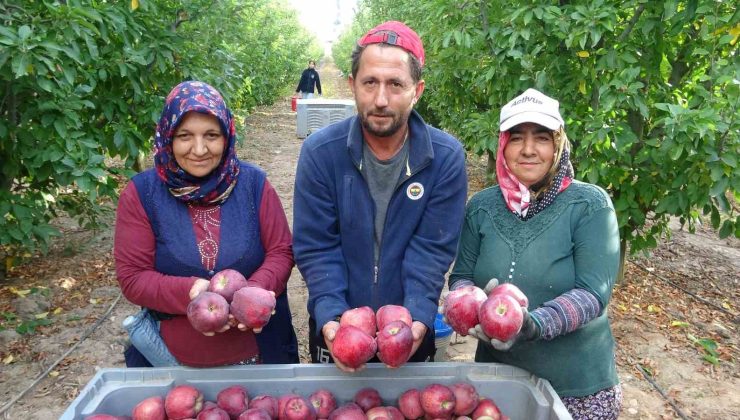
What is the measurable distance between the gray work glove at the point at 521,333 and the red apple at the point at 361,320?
1.11 ft

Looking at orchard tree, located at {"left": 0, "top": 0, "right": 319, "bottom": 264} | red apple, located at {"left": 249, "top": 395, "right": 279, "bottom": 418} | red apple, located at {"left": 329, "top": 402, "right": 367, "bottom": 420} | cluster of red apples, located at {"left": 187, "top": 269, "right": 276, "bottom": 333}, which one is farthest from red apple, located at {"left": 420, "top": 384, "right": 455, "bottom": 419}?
orchard tree, located at {"left": 0, "top": 0, "right": 319, "bottom": 264}

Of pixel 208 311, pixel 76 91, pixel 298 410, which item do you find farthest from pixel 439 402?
pixel 76 91

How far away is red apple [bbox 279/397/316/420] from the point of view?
1.74 metres

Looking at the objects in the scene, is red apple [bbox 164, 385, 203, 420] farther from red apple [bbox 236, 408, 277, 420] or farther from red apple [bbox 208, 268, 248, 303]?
red apple [bbox 208, 268, 248, 303]

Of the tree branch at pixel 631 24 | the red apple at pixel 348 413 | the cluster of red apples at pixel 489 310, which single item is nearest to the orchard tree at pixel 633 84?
the tree branch at pixel 631 24

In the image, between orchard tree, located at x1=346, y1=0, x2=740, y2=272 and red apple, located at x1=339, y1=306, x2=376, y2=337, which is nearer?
red apple, located at x1=339, y1=306, x2=376, y2=337

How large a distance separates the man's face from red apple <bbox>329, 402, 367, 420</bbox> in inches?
36.7

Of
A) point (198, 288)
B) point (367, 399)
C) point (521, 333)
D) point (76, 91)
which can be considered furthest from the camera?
point (76, 91)

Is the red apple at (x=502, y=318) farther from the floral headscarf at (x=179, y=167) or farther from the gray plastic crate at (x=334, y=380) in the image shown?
the floral headscarf at (x=179, y=167)

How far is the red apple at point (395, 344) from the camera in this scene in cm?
174

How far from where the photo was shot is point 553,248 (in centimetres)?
193

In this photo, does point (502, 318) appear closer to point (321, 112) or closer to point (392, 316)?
point (392, 316)

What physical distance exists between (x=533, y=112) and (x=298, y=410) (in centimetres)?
127

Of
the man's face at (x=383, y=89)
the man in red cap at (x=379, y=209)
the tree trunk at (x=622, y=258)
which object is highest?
the man's face at (x=383, y=89)
